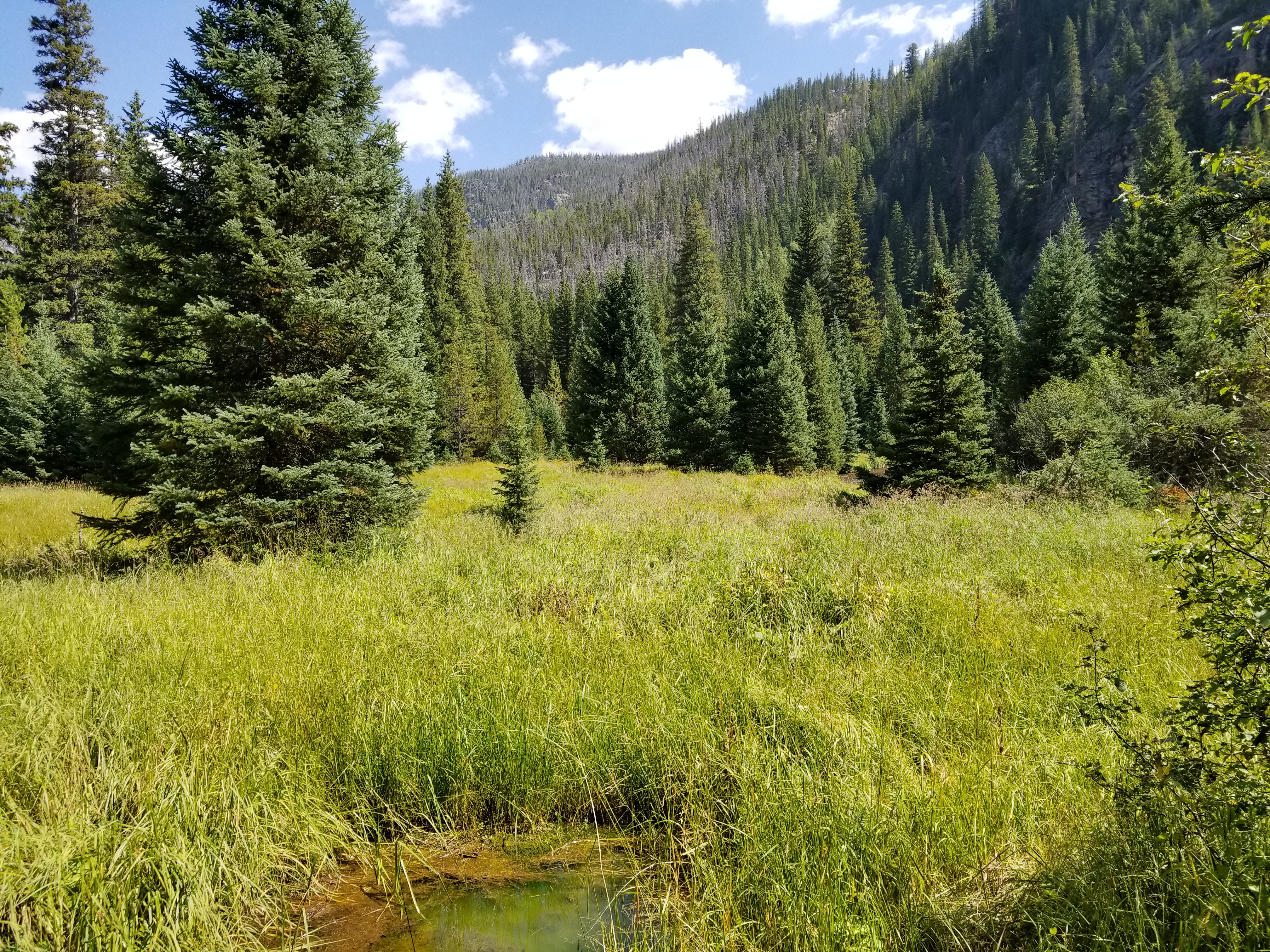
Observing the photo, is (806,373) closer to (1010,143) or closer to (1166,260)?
(1166,260)

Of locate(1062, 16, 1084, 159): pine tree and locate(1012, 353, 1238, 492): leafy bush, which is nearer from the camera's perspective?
locate(1012, 353, 1238, 492): leafy bush

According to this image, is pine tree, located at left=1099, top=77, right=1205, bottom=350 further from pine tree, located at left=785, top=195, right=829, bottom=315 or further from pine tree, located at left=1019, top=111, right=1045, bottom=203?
pine tree, located at left=1019, top=111, right=1045, bottom=203

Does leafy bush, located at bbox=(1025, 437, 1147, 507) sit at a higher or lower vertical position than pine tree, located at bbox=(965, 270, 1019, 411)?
lower

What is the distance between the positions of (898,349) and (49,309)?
5083 centimetres

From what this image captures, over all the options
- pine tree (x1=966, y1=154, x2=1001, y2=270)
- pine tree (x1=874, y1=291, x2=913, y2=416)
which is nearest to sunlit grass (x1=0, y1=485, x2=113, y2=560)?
pine tree (x1=874, y1=291, x2=913, y2=416)

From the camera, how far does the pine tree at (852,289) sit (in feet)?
170

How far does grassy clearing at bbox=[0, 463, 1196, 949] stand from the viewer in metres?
2.13

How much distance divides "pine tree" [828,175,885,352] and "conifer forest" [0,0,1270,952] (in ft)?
113

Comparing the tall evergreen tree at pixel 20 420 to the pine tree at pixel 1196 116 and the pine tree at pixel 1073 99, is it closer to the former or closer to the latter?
the pine tree at pixel 1196 116

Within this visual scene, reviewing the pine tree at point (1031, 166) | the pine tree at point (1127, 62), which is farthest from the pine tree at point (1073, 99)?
the pine tree at point (1127, 62)

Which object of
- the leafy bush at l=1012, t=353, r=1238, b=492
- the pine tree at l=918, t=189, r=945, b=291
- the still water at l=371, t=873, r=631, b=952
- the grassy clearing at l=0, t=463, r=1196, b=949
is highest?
the pine tree at l=918, t=189, r=945, b=291

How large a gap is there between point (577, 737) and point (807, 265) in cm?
5339

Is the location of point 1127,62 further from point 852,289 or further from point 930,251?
point 852,289

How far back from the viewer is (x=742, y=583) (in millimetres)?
5707
